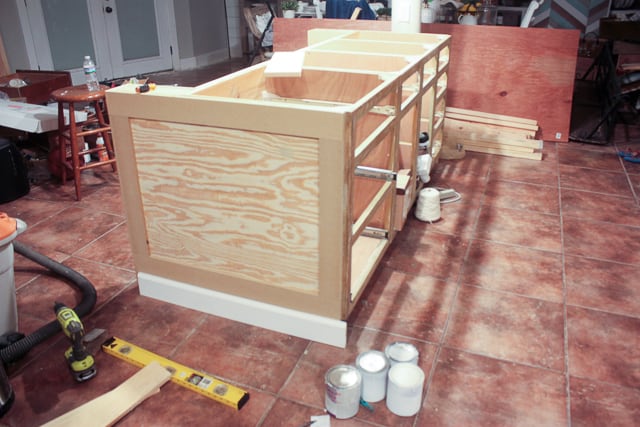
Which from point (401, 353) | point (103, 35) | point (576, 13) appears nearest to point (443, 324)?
point (401, 353)

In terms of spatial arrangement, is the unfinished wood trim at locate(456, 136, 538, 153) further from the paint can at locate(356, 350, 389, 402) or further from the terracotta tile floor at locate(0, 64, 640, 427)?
the paint can at locate(356, 350, 389, 402)

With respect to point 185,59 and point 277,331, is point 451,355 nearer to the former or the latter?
point 277,331

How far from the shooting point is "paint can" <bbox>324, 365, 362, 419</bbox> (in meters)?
1.64

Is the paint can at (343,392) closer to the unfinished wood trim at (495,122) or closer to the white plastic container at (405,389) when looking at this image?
the white plastic container at (405,389)

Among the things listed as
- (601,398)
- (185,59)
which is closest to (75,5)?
(185,59)

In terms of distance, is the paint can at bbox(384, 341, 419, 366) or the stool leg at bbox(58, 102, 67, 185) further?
the stool leg at bbox(58, 102, 67, 185)

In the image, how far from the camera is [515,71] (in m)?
4.34

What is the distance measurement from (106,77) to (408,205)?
522 centimetres

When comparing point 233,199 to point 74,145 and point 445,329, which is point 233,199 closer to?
point 445,329

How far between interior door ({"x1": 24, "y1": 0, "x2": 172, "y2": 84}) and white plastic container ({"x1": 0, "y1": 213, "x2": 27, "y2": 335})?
4713 millimetres

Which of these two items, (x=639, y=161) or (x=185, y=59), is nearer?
(x=639, y=161)

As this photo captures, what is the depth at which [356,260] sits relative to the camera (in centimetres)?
Result: 234

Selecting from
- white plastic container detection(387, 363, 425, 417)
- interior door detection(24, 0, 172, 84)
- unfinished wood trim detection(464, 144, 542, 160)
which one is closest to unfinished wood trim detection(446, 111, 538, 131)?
unfinished wood trim detection(464, 144, 542, 160)

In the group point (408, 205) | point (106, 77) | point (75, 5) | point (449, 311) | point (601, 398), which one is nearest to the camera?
point (601, 398)
